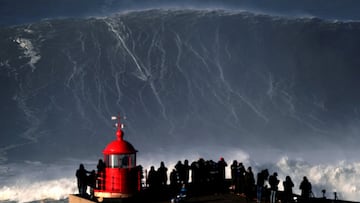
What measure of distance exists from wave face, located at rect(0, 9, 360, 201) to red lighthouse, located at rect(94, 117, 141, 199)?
24721 mm

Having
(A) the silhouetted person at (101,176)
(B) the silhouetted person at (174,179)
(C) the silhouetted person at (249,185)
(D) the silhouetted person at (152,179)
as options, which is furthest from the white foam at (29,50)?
(C) the silhouetted person at (249,185)

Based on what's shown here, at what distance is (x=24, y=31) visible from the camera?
1987 inches

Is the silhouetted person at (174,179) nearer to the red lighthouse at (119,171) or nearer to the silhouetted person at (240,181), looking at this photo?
the silhouetted person at (240,181)

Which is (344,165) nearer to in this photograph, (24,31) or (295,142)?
(295,142)

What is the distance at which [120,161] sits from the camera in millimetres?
12867

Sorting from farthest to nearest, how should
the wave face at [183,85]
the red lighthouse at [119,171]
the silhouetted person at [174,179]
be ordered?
1. the wave face at [183,85]
2. the silhouetted person at [174,179]
3. the red lighthouse at [119,171]

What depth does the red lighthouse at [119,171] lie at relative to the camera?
1278cm

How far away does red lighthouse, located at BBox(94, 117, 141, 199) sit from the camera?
41.9 ft

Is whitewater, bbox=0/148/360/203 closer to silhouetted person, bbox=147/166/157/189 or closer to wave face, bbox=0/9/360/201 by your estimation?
wave face, bbox=0/9/360/201

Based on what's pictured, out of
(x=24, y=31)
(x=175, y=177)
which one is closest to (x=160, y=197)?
(x=175, y=177)

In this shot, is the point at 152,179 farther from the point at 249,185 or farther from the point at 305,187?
the point at 305,187

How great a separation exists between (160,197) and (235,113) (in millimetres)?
33356

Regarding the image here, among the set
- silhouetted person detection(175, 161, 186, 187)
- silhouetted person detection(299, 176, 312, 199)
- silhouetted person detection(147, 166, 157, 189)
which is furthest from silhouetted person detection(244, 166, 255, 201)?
silhouetted person detection(147, 166, 157, 189)

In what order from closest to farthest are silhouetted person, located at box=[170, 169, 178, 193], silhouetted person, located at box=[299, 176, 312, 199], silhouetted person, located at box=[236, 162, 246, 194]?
silhouetted person, located at box=[299, 176, 312, 199]
silhouetted person, located at box=[236, 162, 246, 194]
silhouetted person, located at box=[170, 169, 178, 193]
